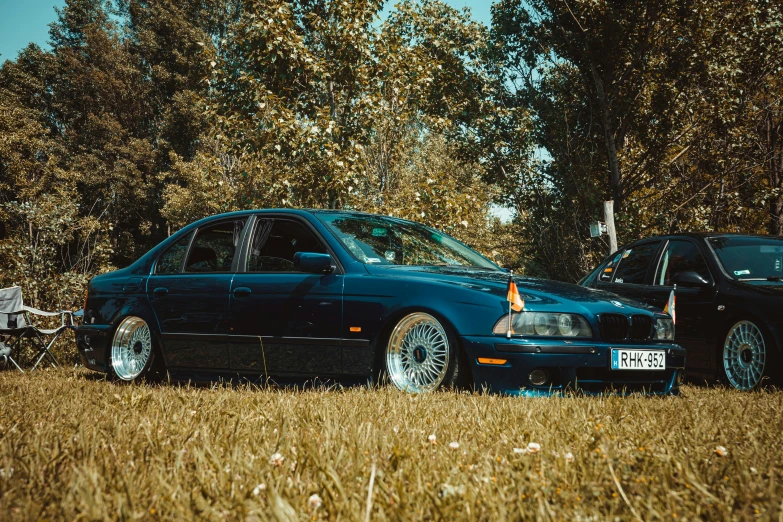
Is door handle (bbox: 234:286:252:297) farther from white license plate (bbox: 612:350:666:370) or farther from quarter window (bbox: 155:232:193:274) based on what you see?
white license plate (bbox: 612:350:666:370)

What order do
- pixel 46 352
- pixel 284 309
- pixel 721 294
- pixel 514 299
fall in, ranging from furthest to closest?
pixel 46 352 → pixel 721 294 → pixel 284 309 → pixel 514 299

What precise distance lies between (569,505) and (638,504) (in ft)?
Result: 0.62

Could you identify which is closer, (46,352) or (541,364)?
(541,364)

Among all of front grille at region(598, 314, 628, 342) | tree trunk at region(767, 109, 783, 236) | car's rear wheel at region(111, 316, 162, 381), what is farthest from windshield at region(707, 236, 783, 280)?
tree trunk at region(767, 109, 783, 236)

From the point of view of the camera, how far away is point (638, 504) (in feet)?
6.41

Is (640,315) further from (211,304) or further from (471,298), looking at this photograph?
(211,304)

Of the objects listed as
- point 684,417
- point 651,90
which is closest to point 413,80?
point 651,90

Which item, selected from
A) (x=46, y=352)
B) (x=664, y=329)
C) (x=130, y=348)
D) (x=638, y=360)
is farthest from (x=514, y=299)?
(x=46, y=352)

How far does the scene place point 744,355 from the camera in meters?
6.02

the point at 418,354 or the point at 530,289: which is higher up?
the point at 530,289

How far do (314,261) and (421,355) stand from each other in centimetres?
103

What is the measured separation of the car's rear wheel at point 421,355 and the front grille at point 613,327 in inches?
38.8

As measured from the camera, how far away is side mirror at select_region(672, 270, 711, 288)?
6.33 m

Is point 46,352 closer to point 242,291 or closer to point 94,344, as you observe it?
point 94,344
